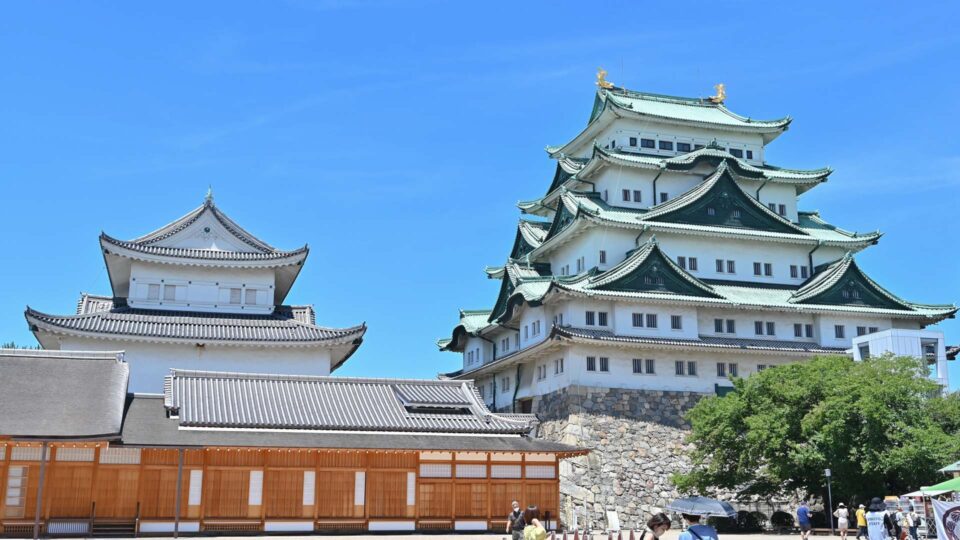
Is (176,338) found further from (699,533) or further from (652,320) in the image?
(699,533)

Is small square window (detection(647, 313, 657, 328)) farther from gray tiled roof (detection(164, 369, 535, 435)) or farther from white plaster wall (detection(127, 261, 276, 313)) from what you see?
white plaster wall (detection(127, 261, 276, 313))

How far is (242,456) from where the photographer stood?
31875 millimetres

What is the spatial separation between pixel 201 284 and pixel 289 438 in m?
17.2

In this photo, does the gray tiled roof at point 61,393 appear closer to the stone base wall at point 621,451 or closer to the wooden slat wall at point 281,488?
the wooden slat wall at point 281,488

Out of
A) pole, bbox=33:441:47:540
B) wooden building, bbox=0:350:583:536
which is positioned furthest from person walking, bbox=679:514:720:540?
pole, bbox=33:441:47:540

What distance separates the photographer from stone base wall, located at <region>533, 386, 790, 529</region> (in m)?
43.9

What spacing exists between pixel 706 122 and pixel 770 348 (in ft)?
53.2

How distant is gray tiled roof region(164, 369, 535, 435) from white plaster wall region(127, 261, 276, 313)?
34.6 feet

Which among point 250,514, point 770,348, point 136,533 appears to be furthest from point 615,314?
point 136,533

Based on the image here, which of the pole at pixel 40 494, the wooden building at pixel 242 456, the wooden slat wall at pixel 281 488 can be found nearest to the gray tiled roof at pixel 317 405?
the wooden building at pixel 242 456

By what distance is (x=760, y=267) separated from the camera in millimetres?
54188

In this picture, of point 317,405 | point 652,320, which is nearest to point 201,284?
point 317,405

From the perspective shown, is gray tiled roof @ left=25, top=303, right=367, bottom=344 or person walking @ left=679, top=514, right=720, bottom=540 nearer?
person walking @ left=679, top=514, right=720, bottom=540

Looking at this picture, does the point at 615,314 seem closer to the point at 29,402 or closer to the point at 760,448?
the point at 760,448
